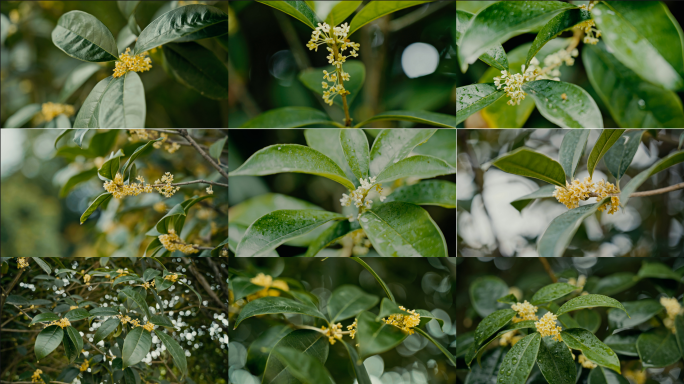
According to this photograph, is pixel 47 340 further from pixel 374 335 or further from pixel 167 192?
pixel 374 335

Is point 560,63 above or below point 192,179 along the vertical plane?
above

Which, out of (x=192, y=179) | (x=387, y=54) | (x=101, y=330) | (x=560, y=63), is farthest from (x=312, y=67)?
(x=101, y=330)

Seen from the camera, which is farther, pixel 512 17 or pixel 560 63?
pixel 560 63

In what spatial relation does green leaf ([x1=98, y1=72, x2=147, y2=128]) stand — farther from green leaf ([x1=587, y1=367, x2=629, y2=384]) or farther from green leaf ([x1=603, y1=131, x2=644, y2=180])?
green leaf ([x1=587, y1=367, x2=629, y2=384])

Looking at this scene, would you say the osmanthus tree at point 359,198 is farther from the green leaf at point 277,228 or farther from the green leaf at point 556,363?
the green leaf at point 556,363

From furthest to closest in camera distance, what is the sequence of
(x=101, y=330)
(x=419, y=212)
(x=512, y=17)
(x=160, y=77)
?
(x=160, y=77)
(x=101, y=330)
(x=419, y=212)
(x=512, y=17)

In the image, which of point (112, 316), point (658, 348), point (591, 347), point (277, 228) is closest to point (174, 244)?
point (112, 316)

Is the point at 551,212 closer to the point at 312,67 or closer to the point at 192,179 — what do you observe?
the point at 312,67
